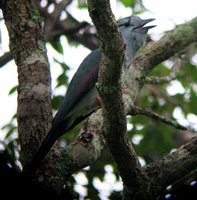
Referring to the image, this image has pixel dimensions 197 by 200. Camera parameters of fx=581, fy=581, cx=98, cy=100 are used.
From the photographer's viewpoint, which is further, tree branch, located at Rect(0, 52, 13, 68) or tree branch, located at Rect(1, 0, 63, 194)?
tree branch, located at Rect(0, 52, 13, 68)

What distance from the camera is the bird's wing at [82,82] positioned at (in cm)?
484

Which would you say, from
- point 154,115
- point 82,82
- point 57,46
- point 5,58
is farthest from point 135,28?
point 154,115

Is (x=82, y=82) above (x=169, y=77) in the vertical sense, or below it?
below

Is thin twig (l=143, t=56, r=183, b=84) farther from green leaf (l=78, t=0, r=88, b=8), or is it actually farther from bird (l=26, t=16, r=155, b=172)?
green leaf (l=78, t=0, r=88, b=8)

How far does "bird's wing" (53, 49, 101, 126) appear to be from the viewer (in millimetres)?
4844

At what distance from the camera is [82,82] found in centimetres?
500

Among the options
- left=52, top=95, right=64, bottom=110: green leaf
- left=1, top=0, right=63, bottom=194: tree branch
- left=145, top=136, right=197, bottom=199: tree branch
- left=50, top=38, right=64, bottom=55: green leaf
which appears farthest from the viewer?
left=50, top=38, right=64, bottom=55: green leaf

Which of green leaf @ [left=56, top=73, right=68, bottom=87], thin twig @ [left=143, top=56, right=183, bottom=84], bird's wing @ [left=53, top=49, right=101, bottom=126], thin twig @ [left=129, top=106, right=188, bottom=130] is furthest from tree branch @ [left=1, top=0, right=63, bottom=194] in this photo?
thin twig @ [left=143, top=56, right=183, bottom=84]

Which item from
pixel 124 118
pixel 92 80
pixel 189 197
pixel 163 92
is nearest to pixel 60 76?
pixel 92 80

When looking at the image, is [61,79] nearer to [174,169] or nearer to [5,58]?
[5,58]

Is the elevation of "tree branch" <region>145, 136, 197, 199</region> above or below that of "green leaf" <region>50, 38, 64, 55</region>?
below

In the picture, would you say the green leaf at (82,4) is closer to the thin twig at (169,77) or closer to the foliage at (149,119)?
the foliage at (149,119)

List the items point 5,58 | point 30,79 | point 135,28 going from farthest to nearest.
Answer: point 135,28 → point 5,58 → point 30,79

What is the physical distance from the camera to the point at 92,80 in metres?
5.01
